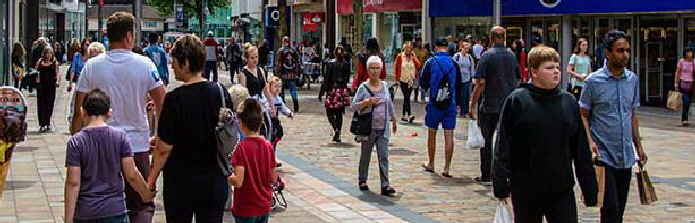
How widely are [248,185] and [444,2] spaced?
2809 cm

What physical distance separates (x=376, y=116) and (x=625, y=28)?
637 inches

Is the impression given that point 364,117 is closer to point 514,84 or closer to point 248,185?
point 514,84

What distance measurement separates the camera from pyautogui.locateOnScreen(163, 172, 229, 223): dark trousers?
20.5 ft

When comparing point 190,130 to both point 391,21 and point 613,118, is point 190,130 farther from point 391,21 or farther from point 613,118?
point 391,21

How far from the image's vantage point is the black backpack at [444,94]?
12227mm

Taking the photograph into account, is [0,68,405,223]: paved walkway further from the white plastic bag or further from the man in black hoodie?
the man in black hoodie

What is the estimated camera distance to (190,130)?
6.24 meters

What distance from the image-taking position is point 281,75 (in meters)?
24.8

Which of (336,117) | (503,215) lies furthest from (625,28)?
(503,215)

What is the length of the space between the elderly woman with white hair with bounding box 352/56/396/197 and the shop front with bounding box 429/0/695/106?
13.6m

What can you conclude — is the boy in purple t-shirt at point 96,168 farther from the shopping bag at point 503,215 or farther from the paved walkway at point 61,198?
the paved walkway at point 61,198

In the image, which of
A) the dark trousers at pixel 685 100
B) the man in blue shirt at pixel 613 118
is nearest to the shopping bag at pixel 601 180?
the man in blue shirt at pixel 613 118

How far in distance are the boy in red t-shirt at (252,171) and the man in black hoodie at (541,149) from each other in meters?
1.55

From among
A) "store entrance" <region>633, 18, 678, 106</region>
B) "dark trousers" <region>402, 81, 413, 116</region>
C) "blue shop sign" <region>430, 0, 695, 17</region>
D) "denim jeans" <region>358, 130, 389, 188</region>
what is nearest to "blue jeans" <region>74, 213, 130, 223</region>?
"denim jeans" <region>358, 130, 389, 188</region>
